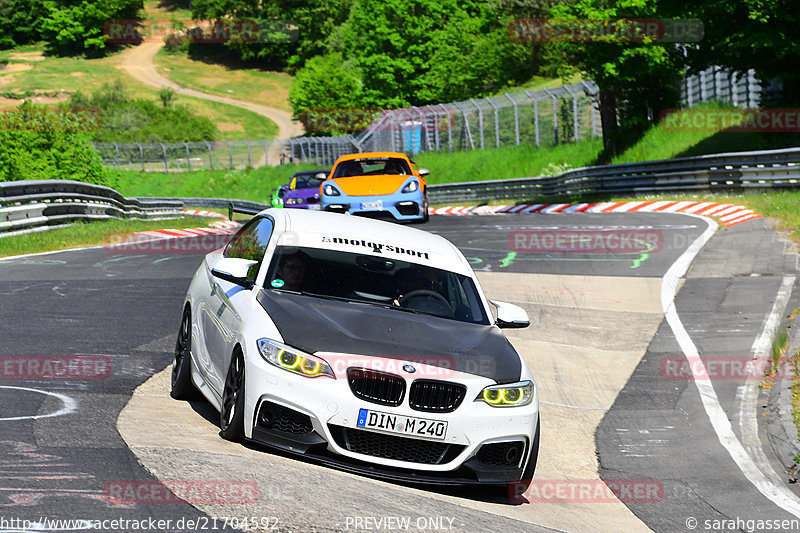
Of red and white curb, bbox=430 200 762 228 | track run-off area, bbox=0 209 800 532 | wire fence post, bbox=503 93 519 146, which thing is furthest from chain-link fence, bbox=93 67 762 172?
track run-off area, bbox=0 209 800 532

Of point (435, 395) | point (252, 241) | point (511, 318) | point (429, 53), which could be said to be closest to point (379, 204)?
point (252, 241)

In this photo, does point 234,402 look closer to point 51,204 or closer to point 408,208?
point 408,208

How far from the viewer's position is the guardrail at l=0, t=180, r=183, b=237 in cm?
2119

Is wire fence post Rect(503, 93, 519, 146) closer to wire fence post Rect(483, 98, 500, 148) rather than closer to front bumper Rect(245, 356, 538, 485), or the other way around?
wire fence post Rect(483, 98, 500, 148)

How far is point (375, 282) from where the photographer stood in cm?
771

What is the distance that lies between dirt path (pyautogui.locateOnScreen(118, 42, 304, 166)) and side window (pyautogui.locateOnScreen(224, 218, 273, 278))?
10033 centimetres

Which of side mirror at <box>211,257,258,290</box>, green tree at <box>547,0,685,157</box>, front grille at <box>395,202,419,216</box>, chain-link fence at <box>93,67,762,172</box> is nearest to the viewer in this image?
side mirror at <box>211,257,258,290</box>

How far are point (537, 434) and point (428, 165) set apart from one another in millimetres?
46425

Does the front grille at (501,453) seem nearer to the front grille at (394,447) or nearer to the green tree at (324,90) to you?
the front grille at (394,447)

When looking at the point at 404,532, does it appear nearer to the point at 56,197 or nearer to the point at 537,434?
the point at 537,434

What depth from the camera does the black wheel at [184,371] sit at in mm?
8070

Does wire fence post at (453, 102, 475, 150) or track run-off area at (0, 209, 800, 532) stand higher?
track run-off area at (0, 209, 800, 532)

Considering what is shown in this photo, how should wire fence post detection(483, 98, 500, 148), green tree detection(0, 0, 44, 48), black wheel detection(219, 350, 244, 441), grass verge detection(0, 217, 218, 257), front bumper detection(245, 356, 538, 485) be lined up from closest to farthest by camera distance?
front bumper detection(245, 356, 538, 485) < black wheel detection(219, 350, 244, 441) < grass verge detection(0, 217, 218, 257) < wire fence post detection(483, 98, 500, 148) < green tree detection(0, 0, 44, 48)

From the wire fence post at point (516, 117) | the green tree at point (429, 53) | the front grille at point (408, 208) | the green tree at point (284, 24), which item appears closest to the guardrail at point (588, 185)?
the front grille at point (408, 208)
